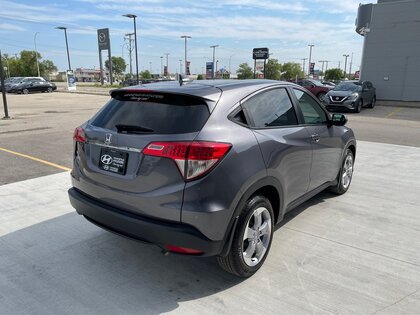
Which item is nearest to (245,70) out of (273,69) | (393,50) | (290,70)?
(273,69)

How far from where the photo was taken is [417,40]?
76.2 ft

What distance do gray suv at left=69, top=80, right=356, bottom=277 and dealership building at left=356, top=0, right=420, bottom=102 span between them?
24.3 meters

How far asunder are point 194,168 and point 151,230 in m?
0.57

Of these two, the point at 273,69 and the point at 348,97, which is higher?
the point at 273,69

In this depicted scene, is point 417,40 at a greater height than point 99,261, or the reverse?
point 417,40

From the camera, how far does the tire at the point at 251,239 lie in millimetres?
2863

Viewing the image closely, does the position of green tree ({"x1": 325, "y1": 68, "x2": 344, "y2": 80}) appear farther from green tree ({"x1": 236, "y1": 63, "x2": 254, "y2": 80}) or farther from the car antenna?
the car antenna

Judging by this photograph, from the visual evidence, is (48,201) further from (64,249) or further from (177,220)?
(177,220)

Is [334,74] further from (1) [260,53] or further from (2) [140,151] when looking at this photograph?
(2) [140,151]

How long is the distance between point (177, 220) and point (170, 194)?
7.8 inches

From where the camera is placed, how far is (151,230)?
264cm

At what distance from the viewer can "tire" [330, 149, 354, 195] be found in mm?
5047

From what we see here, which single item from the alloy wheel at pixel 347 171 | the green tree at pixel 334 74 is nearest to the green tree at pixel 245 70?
the green tree at pixel 334 74

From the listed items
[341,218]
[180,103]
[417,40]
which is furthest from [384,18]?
[180,103]
